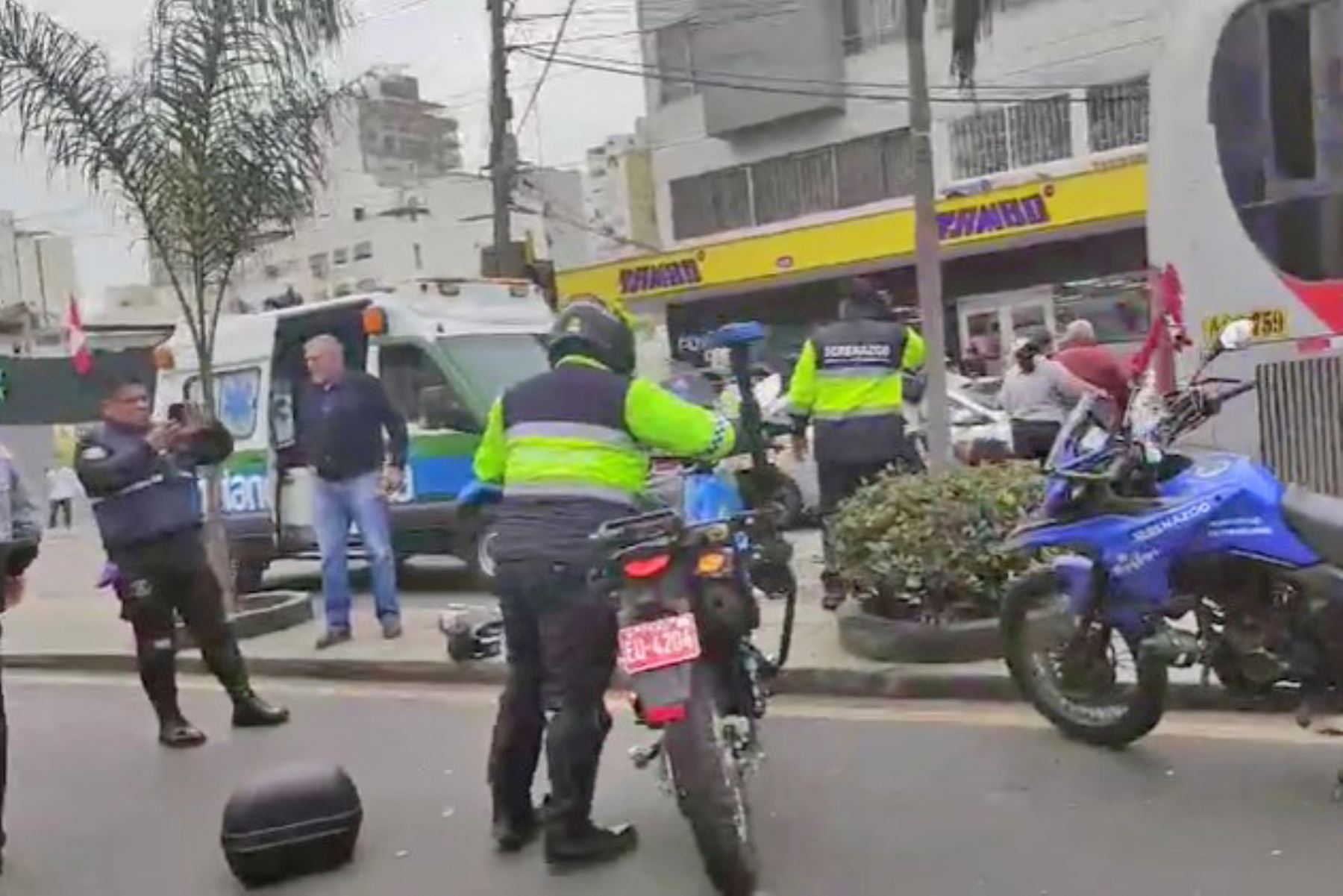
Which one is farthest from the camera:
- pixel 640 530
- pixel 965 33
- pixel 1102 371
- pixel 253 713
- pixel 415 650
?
pixel 965 33

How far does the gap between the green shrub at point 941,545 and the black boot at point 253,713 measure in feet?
9.01

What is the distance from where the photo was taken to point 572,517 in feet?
16.3

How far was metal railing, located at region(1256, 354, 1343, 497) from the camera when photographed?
27.9 feet

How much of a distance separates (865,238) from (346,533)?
18.4 metres

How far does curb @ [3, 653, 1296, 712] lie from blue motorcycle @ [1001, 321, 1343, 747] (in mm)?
244

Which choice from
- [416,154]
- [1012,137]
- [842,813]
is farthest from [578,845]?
[416,154]

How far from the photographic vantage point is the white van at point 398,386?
1244 centimetres

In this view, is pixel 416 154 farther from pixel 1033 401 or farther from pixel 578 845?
pixel 578 845

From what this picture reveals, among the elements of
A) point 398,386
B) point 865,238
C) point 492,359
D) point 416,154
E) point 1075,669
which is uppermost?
point 416,154

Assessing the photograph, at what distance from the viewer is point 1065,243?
85.0ft

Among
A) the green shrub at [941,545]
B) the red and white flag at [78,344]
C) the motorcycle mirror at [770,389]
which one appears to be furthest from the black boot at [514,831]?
the red and white flag at [78,344]

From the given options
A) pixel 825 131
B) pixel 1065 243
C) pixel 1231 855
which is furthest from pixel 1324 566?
pixel 825 131

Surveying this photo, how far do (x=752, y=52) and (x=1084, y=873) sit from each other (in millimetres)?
26275

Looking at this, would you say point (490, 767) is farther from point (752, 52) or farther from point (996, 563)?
point (752, 52)
